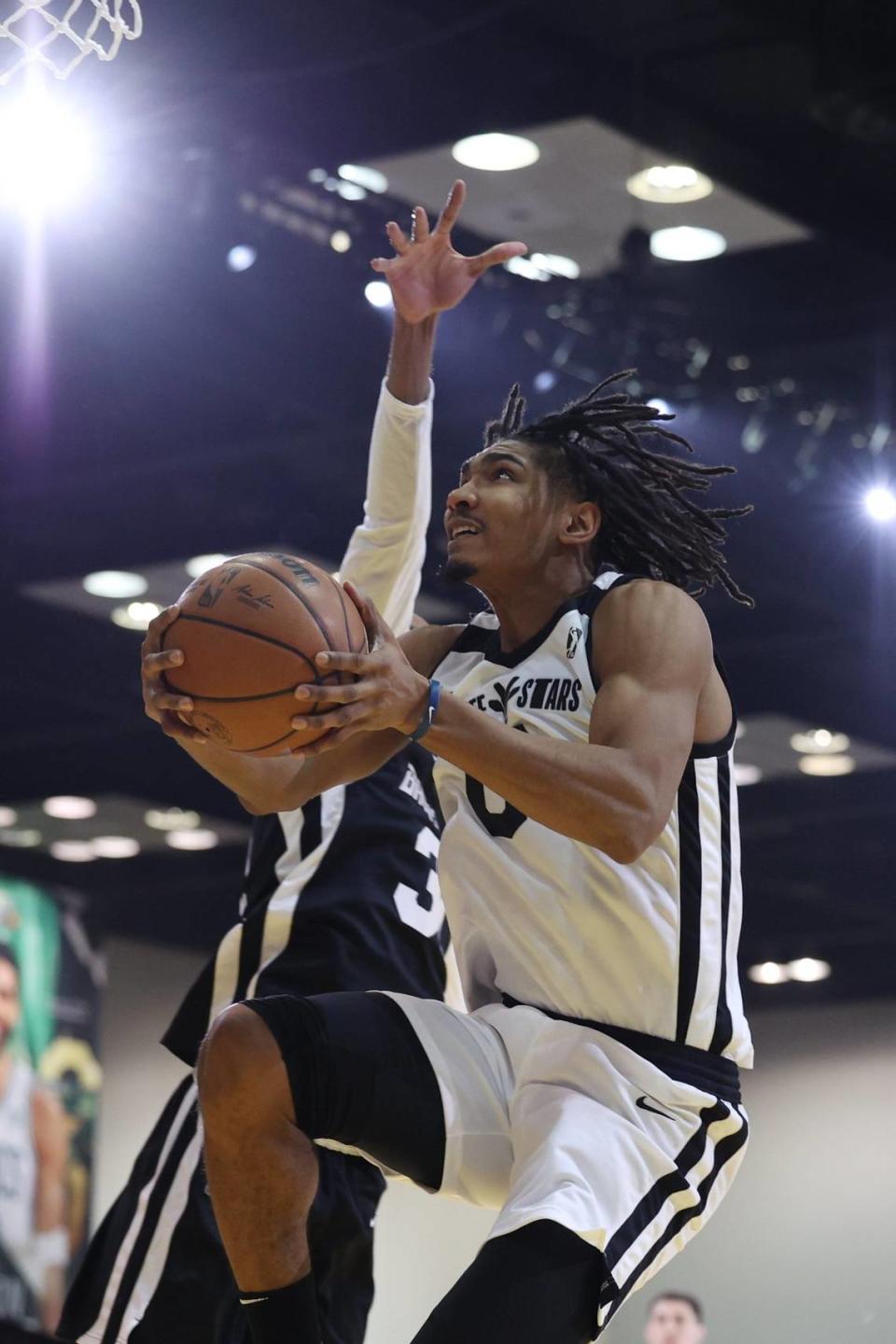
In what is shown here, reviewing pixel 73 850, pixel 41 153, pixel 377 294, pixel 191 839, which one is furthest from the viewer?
pixel 73 850

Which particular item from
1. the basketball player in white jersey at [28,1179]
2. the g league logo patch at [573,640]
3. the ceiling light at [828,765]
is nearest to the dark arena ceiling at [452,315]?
the ceiling light at [828,765]

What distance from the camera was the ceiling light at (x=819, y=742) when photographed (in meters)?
11.4

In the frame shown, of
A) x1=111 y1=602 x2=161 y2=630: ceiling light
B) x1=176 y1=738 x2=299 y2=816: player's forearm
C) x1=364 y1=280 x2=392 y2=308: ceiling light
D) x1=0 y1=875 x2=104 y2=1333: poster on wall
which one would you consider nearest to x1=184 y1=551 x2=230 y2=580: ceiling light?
x1=111 y1=602 x2=161 y2=630: ceiling light

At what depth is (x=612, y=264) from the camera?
24.3 ft

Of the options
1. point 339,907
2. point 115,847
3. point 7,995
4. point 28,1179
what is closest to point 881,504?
point 339,907

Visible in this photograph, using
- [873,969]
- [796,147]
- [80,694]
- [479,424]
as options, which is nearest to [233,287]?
[479,424]

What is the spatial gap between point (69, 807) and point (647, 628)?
10.5 m

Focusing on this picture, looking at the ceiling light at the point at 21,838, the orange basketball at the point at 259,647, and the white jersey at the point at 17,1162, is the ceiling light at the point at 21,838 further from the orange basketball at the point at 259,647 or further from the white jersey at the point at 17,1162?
the orange basketball at the point at 259,647

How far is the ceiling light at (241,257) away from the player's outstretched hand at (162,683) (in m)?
4.03

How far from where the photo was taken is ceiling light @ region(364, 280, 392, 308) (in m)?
7.09

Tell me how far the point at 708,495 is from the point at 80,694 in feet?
13.6

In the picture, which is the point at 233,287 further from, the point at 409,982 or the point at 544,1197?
the point at 544,1197

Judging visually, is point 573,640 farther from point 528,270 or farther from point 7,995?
point 7,995

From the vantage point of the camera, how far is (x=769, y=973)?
53.7ft
